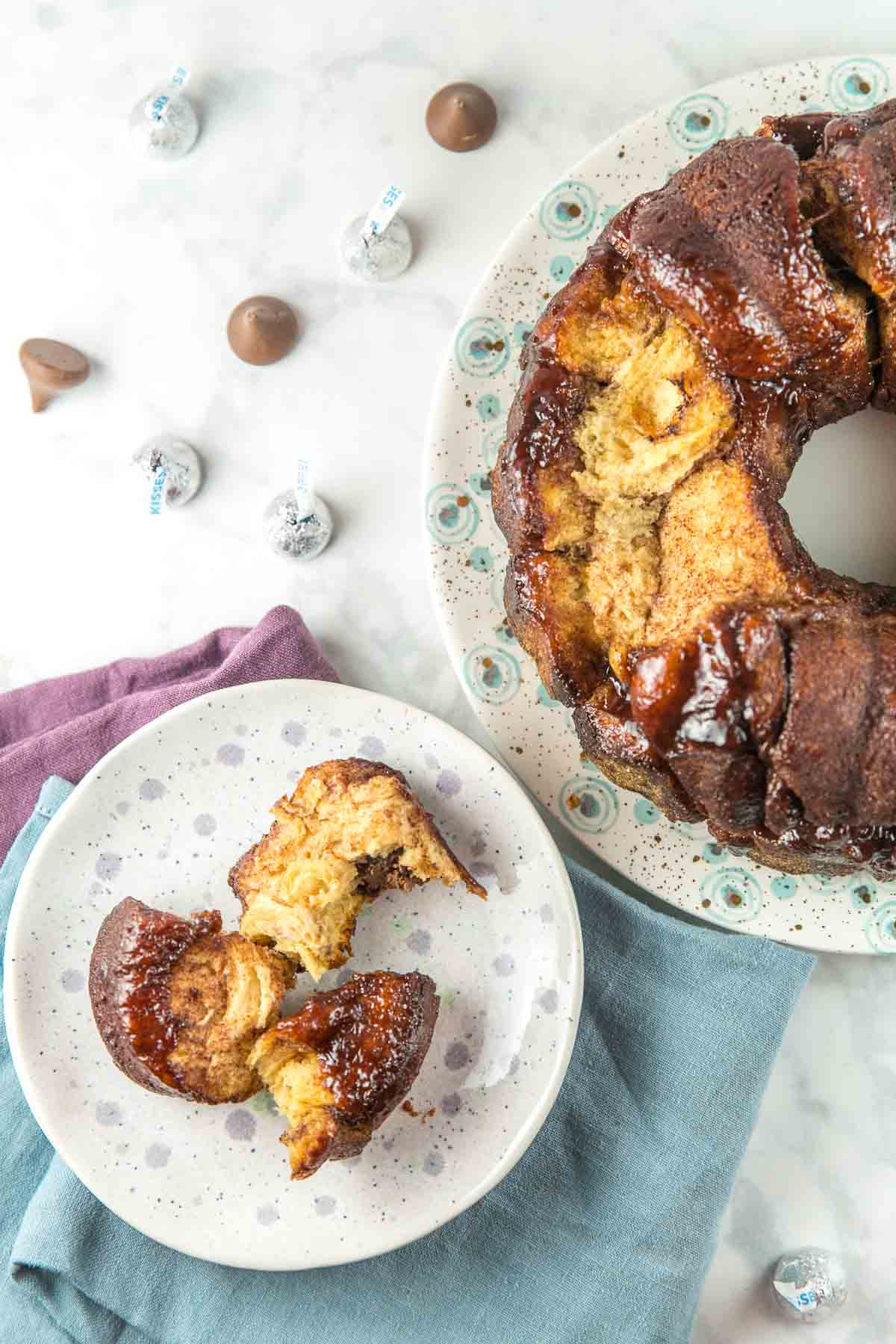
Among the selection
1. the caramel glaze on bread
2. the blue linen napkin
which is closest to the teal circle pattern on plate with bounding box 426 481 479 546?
the caramel glaze on bread

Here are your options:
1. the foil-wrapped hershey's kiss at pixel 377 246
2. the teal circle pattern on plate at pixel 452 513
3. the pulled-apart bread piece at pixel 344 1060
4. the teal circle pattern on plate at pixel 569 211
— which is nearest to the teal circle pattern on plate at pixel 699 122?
the teal circle pattern on plate at pixel 569 211

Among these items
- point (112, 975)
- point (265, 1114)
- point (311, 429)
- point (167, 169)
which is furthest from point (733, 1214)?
point (167, 169)

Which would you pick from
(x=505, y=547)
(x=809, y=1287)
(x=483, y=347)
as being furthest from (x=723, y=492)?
(x=809, y=1287)

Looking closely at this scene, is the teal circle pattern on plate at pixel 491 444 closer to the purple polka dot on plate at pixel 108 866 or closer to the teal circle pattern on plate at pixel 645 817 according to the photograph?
the teal circle pattern on plate at pixel 645 817

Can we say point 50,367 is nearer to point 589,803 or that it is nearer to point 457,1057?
point 589,803

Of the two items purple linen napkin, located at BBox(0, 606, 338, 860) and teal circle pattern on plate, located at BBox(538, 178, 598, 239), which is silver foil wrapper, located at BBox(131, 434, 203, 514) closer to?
purple linen napkin, located at BBox(0, 606, 338, 860)

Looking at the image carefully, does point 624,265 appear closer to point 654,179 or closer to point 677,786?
point 654,179
